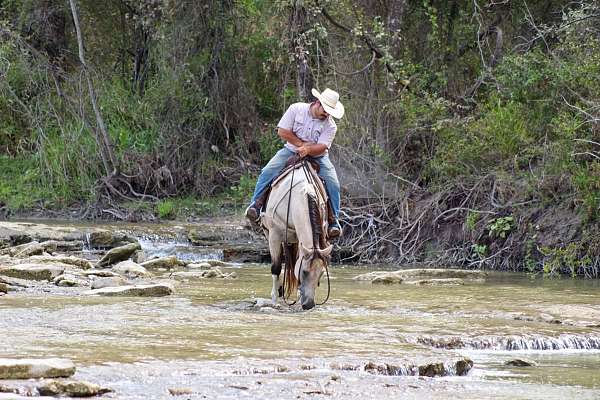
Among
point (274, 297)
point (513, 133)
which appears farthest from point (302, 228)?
point (513, 133)

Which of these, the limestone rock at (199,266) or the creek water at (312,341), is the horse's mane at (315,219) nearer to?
the creek water at (312,341)

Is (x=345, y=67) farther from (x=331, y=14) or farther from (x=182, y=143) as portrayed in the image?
(x=182, y=143)

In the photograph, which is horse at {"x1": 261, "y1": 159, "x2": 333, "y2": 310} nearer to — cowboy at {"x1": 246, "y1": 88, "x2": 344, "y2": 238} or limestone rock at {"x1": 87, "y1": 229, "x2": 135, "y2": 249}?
cowboy at {"x1": 246, "y1": 88, "x2": 344, "y2": 238}

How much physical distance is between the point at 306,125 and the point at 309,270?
4.71 feet

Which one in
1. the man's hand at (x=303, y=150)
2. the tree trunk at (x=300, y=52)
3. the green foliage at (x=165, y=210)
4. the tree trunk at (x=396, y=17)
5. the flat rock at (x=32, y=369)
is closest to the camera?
the flat rock at (x=32, y=369)

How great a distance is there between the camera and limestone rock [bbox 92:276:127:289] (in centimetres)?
1149

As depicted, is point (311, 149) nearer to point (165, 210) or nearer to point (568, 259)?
point (568, 259)

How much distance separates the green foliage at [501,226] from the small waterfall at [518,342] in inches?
289

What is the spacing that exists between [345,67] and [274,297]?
31.4ft

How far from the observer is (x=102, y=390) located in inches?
236

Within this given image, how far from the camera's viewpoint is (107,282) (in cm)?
1158

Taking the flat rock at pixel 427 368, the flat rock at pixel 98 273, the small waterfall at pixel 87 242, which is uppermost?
the flat rock at pixel 427 368

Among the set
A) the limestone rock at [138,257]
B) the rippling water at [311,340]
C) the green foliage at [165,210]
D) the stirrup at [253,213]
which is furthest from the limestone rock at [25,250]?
the green foliage at [165,210]

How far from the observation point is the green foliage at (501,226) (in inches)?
642
